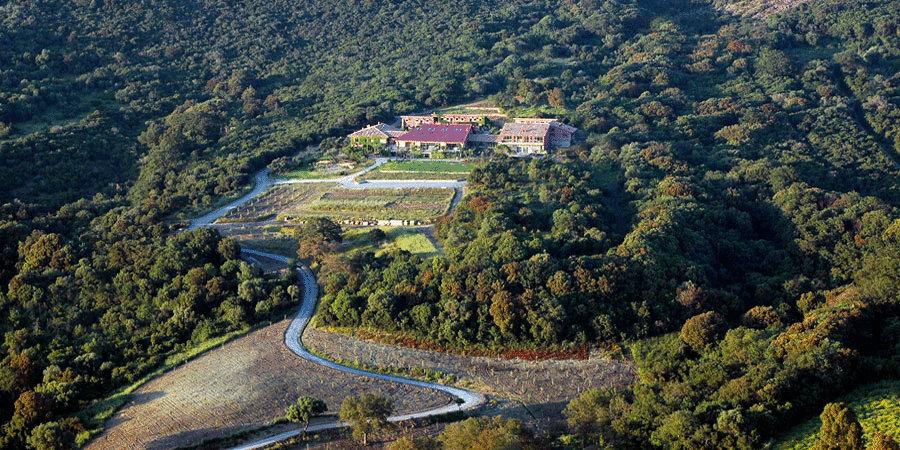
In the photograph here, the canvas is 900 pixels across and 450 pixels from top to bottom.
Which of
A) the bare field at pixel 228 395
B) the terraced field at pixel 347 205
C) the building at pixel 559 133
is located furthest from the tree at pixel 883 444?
the building at pixel 559 133

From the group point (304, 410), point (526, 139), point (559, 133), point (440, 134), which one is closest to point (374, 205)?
point (440, 134)

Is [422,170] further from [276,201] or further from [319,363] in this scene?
[319,363]

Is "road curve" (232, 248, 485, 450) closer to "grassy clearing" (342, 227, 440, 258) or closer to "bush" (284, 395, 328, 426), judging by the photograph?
"bush" (284, 395, 328, 426)

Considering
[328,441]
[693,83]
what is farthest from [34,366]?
[693,83]

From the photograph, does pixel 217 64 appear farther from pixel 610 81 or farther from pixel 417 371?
pixel 417 371

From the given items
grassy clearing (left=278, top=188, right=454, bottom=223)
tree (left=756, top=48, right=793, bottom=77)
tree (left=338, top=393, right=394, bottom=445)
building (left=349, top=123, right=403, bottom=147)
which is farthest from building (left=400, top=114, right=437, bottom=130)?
tree (left=338, top=393, right=394, bottom=445)

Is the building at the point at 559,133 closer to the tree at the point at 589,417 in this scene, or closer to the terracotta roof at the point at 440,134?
the terracotta roof at the point at 440,134
